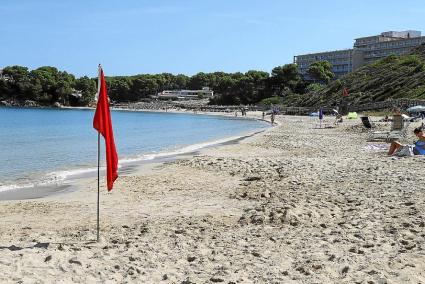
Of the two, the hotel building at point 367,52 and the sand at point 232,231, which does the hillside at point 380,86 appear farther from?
the hotel building at point 367,52

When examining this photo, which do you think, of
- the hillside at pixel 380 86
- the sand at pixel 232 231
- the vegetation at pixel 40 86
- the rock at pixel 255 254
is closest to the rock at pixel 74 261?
the sand at pixel 232 231

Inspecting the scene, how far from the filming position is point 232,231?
7.90m

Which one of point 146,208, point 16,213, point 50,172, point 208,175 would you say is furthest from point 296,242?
point 50,172

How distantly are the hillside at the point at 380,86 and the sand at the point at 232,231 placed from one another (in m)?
58.0

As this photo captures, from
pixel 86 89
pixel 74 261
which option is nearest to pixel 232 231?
pixel 74 261

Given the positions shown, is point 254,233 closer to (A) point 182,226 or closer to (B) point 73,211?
(A) point 182,226

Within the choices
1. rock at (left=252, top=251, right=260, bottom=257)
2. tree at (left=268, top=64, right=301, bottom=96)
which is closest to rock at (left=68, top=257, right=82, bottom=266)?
rock at (left=252, top=251, right=260, bottom=257)

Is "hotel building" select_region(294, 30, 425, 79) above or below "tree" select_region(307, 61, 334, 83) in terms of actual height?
above

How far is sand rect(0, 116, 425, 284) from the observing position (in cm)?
589

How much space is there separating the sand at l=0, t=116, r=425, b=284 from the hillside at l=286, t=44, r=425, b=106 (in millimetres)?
57953

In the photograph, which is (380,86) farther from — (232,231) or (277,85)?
(232,231)

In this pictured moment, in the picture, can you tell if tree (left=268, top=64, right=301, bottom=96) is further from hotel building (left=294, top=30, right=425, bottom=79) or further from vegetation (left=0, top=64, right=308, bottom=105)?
hotel building (left=294, top=30, right=425, bottom=79)

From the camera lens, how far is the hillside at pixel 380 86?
7431cm

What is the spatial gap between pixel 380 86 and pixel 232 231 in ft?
264
